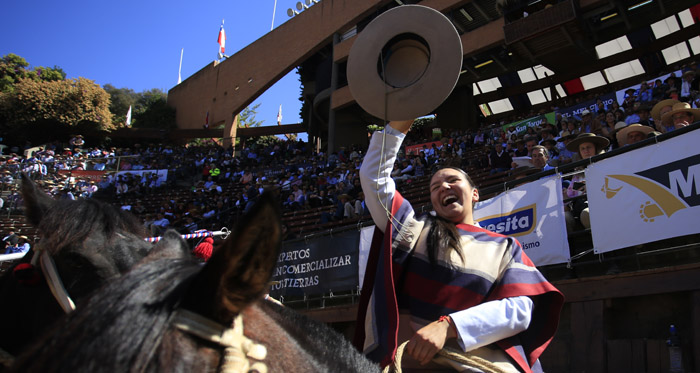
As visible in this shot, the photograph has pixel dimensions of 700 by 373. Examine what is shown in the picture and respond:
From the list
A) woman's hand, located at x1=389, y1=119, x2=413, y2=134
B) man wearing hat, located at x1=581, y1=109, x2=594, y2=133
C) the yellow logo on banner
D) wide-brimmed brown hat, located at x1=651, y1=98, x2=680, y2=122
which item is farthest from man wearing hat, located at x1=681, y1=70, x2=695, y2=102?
woman's hand, located at x1=389, y1=119, x2=413, y2=134

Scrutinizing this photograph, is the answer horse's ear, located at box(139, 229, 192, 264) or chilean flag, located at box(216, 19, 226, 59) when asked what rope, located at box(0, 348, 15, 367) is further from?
chilean flag, located at box(216, 19, 226, 59)

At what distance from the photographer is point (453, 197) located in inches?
83.5

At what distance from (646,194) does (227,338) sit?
412cm

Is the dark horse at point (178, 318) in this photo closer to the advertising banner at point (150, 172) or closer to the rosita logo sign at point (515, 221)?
the rosita logo sign at point (515, 221)

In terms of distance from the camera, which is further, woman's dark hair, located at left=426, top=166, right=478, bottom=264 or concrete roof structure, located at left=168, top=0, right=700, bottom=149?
concrete roof structure, located at left=168, top=0, right=700, bottom=149

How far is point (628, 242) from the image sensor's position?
4.12 metres

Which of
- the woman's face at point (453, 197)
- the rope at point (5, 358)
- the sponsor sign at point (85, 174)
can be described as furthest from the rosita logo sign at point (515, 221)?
the sponsor sign at point (85, 174)

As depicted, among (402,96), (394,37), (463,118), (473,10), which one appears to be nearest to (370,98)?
(402,96)

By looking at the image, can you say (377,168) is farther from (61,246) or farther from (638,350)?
(638,350)

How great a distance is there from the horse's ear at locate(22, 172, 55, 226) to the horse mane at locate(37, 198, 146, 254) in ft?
0.65

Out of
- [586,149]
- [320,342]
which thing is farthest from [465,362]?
[586,149]

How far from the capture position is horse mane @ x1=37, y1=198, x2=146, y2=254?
205 cm

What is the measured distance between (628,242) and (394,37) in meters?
3.13

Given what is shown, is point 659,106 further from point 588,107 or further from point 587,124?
point 588,107
